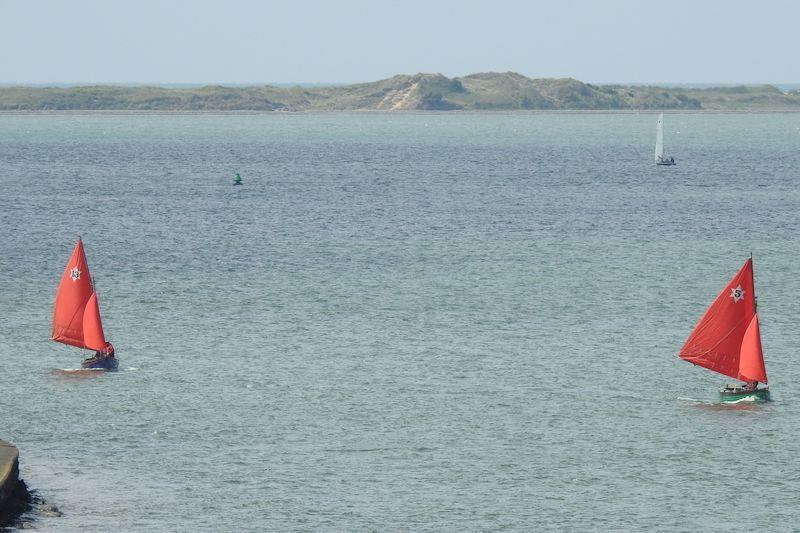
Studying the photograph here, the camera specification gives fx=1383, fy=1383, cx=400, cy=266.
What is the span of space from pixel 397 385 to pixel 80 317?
17.7 meters

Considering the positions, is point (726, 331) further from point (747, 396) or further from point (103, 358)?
point (103, 358)

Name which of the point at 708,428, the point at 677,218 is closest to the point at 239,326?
the point at 708,428

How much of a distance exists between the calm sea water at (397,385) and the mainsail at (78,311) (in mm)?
1746

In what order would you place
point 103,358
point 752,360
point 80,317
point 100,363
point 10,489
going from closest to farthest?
point 10,489 → point 752,360 → point 100,363 → point 103,358 → point 80,317

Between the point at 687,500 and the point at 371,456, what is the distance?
13.1 meters

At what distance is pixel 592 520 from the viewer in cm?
A: 5075

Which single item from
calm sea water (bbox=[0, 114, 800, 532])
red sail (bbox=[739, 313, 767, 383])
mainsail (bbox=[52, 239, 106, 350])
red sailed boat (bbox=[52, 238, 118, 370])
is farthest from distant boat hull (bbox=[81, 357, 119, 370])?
red sail (bbox=[739, 313, 767, 383])

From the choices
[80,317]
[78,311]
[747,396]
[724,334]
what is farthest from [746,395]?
[78,311]

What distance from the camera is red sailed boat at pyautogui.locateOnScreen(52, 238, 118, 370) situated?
7231 centimetres

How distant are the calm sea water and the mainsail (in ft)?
5.73

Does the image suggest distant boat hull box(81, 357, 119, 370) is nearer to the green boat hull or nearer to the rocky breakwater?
the rocky breakwater

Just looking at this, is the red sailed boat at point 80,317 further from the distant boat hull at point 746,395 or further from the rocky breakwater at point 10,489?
the distant boat hull at point 746,395

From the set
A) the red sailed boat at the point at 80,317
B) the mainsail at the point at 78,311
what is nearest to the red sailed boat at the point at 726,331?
the red sailed boat at the point at 80,317

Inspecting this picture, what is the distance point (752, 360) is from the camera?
67312mm
